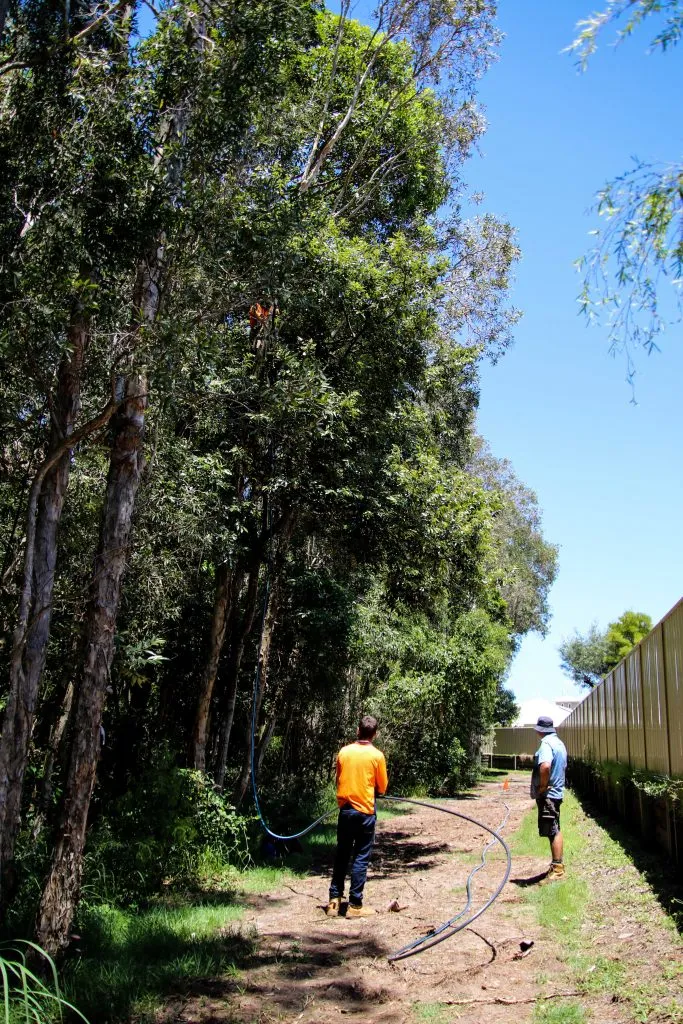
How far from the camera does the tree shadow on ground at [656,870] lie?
690cm

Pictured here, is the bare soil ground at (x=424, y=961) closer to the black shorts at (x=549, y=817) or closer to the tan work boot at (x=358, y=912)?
the tan work boot at (x=358, y=912)

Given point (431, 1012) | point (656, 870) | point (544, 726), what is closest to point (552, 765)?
point (544, 726)

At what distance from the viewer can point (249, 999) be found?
233 inches

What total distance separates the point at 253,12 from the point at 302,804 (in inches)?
511

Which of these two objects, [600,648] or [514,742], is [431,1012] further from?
[600,648]

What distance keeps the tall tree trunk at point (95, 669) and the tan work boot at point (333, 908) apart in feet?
8.26

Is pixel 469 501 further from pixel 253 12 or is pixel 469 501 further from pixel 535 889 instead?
pixel 253 12

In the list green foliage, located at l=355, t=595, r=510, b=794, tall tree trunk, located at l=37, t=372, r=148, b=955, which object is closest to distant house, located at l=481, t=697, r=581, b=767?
green foliage, located at l=355, t=595, r=510, b=794

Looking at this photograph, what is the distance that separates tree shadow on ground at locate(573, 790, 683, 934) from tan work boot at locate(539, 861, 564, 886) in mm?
780

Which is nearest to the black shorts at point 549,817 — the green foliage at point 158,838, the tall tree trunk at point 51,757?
the green foliage at point 158,838

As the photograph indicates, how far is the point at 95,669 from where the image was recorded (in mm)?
7461

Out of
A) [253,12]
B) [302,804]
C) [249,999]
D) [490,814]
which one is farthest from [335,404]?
[490,814]

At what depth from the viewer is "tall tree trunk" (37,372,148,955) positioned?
22.7ft

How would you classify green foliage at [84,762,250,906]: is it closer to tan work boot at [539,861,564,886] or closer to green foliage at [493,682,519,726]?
tan work boot at [539,861,564,886]
